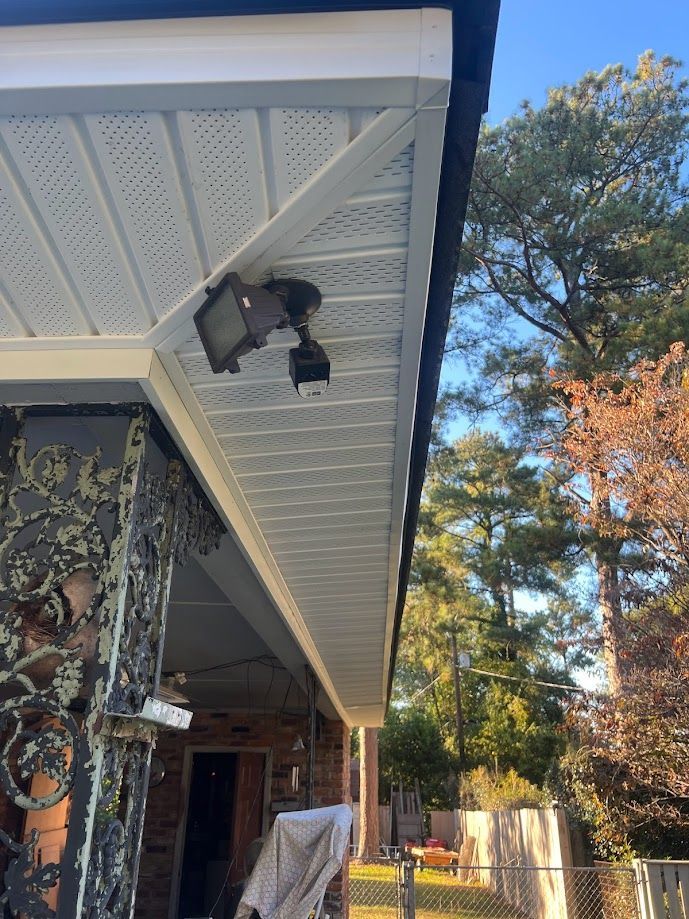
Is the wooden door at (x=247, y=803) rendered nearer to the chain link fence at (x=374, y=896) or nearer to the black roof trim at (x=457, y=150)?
the chain link fence at (x=374, y=896)

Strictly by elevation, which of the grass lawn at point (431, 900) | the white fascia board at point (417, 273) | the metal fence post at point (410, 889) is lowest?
the grass lawn at point (431, 900)

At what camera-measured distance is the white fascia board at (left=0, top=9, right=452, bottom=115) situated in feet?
4.04

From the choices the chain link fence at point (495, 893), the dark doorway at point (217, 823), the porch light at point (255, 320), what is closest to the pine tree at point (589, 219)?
the chain link fence at point (495, 893)

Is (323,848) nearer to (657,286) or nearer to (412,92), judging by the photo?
(412,92)

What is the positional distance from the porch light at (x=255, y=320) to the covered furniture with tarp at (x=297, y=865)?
13.2ft

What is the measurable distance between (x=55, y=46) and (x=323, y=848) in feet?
16.2

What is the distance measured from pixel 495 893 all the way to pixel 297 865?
10457mm

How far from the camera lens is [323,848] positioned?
478cm

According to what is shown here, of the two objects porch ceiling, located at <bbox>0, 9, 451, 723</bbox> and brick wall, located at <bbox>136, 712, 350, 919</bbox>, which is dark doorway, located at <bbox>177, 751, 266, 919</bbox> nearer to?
brick wall, located at <bbox>136, 712, 350, 919</bbox>

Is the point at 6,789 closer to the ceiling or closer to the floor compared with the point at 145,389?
closer to the floor

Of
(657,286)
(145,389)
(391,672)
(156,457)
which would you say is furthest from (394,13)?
(657,286)

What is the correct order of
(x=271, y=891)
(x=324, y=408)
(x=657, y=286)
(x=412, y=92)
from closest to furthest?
(x=412, y=92), (x=324, y=408), (x=271, y=891), (x=657, y=286)

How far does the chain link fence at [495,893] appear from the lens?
7109mm

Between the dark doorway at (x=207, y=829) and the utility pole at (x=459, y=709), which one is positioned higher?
the utility pole at (x=459, y=709)
